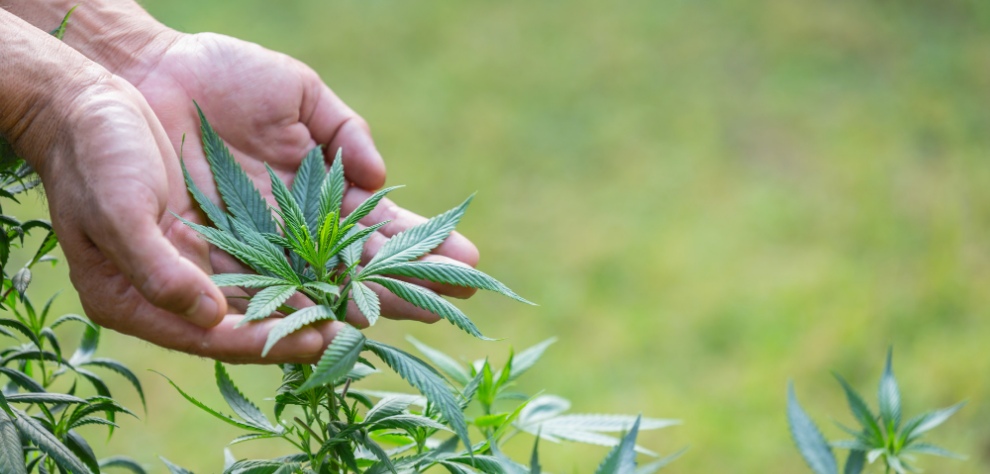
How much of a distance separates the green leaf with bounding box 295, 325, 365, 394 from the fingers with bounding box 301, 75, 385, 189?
0.55 meters

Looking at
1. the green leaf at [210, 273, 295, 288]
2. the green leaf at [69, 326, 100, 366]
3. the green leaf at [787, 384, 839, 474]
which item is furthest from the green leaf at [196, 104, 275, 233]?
the green leaf at [787, 384, 839, 474]

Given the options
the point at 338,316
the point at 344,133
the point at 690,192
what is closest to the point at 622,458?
the point at 338,316

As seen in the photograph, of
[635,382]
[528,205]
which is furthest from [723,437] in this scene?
[528,205]

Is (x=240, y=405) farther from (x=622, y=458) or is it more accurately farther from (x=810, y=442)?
(x=810, y=442)

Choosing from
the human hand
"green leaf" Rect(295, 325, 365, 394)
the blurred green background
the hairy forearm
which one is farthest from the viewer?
the blurred green background

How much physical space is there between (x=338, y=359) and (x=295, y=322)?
55 millimetres

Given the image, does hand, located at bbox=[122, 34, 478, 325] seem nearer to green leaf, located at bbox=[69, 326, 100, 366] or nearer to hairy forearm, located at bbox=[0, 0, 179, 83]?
hairy forearm, located at bbox=[0, 0, 179, 83]

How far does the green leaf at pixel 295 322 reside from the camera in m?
0.72

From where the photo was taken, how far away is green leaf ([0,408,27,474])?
744mm

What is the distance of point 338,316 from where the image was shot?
850mm

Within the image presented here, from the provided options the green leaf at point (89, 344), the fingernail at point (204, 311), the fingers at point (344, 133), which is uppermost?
the fingers at point (344, 133)

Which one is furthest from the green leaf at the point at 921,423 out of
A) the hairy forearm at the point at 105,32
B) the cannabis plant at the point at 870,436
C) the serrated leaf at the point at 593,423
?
the hairy forearm at the point at 105,32

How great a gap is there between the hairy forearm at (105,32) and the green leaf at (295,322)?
Result: 0.64 metres

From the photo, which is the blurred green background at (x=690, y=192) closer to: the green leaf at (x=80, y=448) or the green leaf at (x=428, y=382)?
Answer: the green leaf at (x=80, y=448)
